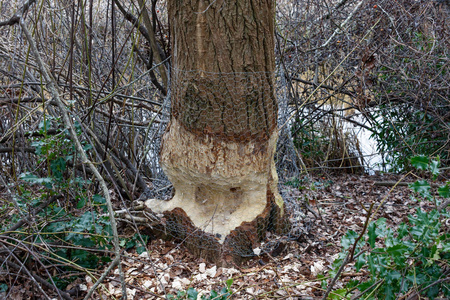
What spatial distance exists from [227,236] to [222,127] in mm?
841

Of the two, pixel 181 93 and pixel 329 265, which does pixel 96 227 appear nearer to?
pixel 181 93

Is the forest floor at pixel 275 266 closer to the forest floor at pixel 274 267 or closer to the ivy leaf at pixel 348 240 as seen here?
the forest floor at pixel 274 267

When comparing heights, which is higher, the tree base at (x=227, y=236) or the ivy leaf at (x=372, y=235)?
the ivy leaf at (x=372, y=235)

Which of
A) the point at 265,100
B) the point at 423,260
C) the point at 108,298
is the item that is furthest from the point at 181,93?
the point at 423,260

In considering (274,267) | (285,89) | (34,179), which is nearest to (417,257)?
(274,267)

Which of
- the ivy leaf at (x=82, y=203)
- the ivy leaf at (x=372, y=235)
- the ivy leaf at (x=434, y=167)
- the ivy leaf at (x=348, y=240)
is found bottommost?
the ivy leaf at (x=82, y=203)

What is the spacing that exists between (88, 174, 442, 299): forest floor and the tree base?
7 centimetres

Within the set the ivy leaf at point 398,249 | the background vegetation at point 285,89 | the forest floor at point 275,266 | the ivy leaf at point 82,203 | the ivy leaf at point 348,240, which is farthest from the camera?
the background vegetation at point 285,89

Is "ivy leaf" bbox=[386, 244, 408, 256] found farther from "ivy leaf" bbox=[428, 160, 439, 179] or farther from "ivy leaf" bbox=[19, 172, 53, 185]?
"ivy leaf" bbox=[19, 172, 53, 185]

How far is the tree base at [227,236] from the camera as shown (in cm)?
282

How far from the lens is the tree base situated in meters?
2.82

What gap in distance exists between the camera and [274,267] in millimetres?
2709

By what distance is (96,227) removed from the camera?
245 cm

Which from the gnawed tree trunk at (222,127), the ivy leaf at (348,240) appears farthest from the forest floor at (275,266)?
the ivy leaf at (348,240)
